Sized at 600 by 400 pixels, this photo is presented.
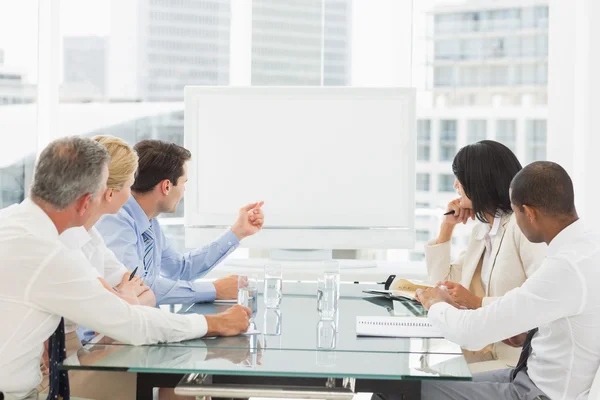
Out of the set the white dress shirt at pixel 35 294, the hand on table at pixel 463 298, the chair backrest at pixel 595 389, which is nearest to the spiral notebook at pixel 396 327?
the hand on table at pixel 463 298

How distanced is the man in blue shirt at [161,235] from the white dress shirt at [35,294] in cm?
85

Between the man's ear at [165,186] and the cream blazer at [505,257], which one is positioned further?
the man's ear at [165,186]

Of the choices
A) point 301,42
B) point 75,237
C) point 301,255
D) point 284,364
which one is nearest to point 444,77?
point 301,42

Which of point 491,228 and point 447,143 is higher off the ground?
point 447,143

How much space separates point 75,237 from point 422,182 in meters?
3.17

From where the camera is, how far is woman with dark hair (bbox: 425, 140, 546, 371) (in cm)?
278

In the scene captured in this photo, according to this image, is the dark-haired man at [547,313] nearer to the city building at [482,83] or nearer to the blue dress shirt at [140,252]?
the blue dress shirt at [140,252]

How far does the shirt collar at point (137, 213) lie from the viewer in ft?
9.45

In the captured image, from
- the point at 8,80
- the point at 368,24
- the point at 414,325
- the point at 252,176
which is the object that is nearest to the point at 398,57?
the point at 368,24

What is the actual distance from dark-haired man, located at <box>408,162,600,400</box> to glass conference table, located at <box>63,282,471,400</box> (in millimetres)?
123

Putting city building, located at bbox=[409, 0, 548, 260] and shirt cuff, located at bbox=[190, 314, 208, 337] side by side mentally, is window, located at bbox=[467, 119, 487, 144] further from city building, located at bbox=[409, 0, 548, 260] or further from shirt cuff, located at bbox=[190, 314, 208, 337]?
shirt cuff, located at bbox=[190, 314, 208, 337]

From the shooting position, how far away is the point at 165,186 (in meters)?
2.99

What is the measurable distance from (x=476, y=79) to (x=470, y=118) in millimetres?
251

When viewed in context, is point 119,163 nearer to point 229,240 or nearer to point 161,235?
point 161,235
